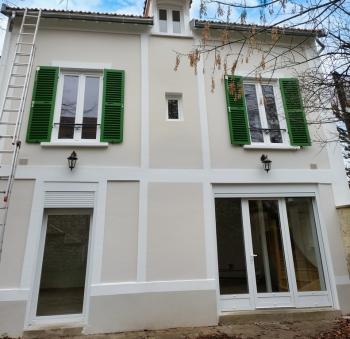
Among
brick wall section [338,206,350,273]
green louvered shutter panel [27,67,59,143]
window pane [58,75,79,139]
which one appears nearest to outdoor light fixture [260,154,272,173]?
brick wall section [338,206,350,273]

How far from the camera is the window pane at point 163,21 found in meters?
7.53

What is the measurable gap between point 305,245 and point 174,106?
420 centimetres

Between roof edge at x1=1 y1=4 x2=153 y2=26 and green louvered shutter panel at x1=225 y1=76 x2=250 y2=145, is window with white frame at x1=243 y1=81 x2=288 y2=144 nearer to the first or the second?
green louvered shutter panel at x1=225 y1=76 x2=250 y2=145

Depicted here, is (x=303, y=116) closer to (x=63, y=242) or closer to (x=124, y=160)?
(x=124, y=160)

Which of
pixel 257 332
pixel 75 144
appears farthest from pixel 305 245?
pixel 75 144

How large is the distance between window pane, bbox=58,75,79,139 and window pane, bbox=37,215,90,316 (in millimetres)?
1747

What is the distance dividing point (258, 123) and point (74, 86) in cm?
427

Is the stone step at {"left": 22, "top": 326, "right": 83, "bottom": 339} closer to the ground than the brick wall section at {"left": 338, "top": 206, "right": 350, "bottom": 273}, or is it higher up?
closer to the ground

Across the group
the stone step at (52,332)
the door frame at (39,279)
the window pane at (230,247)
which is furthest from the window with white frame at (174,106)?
the stone step at (52,332)

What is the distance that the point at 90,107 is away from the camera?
6.62m

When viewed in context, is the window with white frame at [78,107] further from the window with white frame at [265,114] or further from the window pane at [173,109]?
the window with white frame at [265,114]

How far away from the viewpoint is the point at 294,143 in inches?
269

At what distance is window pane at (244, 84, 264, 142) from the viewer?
692cm

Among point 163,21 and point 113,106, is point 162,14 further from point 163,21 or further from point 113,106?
point 113,106
